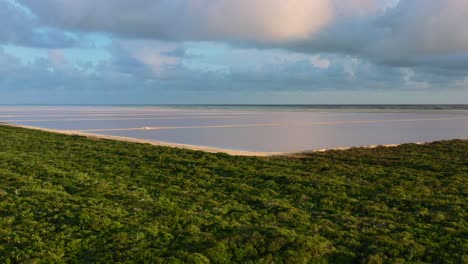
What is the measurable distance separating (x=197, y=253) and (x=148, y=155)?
536 inches

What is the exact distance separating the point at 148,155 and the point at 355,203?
11602mm

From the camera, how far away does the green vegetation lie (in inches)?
318

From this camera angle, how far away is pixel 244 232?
8.89m

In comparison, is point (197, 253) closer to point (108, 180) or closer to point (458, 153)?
point (108, 180)

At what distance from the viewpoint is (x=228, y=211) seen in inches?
433

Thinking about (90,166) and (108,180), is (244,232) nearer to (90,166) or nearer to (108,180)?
(108,180)

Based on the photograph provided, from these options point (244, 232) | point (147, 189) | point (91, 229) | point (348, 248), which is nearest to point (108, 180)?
point (147, 189)

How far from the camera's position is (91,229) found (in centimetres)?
904

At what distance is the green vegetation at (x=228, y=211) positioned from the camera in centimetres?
809

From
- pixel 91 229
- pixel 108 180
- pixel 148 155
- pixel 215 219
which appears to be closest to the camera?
pixel 91 229

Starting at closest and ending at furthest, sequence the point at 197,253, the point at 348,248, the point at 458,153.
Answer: the point at 197,253 → the point at 348,248 → the point at 458,153

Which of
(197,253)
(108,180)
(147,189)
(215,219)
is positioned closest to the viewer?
(197,253)

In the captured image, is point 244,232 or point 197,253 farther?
point 244,232

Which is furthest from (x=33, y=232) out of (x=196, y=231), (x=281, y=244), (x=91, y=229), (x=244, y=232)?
(x=281, y=244)
